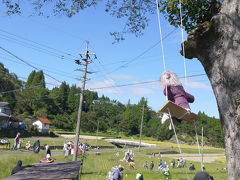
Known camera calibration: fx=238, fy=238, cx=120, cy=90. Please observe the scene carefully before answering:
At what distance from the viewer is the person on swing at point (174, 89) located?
19.0ft

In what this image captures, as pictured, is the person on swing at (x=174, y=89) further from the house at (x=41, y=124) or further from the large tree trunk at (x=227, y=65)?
the house at (x=41, y=124)

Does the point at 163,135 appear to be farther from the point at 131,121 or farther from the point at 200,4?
the point at 200,4

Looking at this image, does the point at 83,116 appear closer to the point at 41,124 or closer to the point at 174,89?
the point at 41,124

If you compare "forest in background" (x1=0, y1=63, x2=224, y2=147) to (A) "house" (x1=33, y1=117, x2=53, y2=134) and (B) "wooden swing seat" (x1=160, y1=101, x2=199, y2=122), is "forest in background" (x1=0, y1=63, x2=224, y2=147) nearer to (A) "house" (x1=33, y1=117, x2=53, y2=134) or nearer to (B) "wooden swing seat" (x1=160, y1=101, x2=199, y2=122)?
(A) "house" (x1=33, y1=117, x2=53, y2=134)

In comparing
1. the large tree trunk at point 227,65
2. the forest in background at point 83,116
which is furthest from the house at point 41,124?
the large tree trunk at point 227,65

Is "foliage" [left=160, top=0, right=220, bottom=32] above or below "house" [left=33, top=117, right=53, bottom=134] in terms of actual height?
above

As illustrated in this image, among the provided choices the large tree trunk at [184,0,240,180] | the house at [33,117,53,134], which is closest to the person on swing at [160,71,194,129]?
the large tree trunk at [184,0,240,180]

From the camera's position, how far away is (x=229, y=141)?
395 cm

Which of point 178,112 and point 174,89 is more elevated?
point 174,89

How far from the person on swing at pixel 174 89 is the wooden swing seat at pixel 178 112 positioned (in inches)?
8.9

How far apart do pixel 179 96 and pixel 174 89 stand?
22 centimetres

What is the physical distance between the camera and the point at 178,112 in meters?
5.58

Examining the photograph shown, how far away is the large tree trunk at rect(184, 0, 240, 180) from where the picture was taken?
3.90 m

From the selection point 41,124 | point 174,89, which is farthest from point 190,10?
point 41,124
